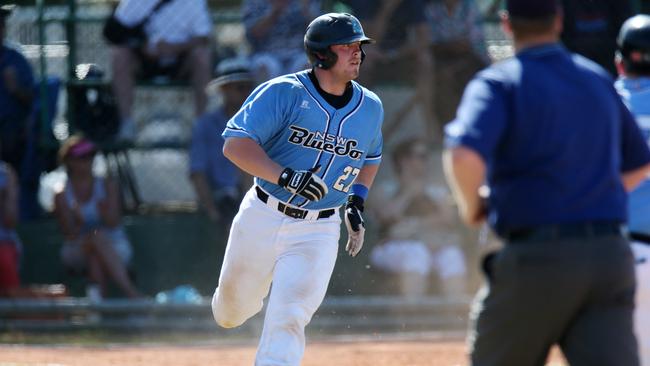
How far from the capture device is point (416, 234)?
9703 millimetres

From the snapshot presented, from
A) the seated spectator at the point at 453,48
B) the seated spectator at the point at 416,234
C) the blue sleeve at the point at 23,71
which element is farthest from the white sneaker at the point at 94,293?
the seated spectator at the point at 453,48

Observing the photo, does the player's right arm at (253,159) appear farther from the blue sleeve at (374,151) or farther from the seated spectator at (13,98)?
the seated spectator at (13,98)

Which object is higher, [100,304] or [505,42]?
[505,42]

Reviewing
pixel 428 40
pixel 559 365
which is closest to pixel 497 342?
pixel 559 365

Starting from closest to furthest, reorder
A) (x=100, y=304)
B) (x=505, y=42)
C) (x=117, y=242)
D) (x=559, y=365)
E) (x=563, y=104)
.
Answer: (x=563, y=104) < (x=559, y=365) < (x=100, y=304) < (x=117, y=242) < (x=505, y=42)

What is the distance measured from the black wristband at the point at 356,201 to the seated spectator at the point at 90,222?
417cm

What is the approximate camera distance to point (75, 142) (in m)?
9.50

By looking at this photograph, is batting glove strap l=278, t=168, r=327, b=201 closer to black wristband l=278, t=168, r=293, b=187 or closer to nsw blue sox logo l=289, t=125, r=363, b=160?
black wristband l=278, t=168, r=293, b=187

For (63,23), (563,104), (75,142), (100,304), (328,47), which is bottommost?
(100,304)

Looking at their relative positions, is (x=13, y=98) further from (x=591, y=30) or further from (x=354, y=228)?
(x=354, y=228)

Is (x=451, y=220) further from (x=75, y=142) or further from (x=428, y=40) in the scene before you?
(x=75, y=142)

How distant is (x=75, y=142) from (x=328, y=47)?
452 cm

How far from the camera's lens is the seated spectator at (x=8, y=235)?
31.0ft

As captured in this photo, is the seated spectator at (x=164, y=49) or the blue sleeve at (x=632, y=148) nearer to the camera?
the blue sleeve at (x=632, y=148)
